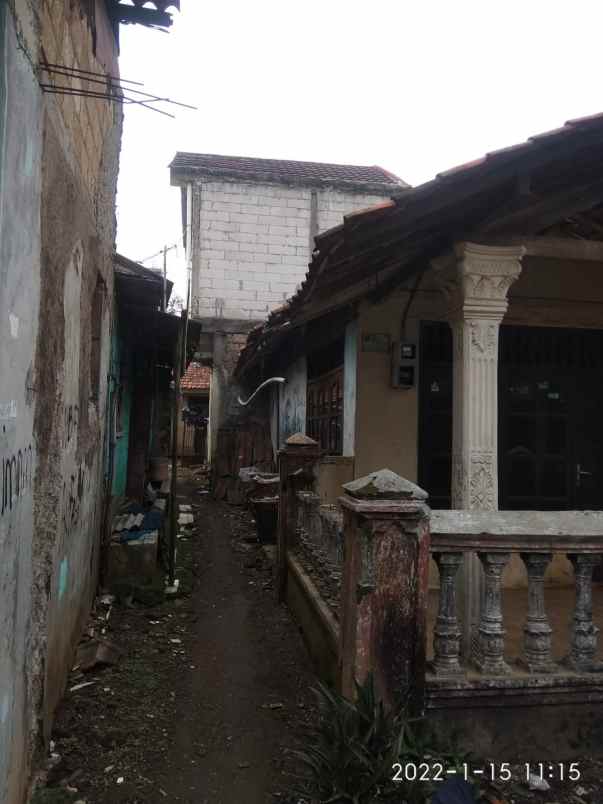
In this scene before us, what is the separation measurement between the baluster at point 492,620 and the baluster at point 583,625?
0.39m

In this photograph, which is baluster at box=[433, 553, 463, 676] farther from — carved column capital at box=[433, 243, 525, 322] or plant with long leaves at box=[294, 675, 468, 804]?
carved column capital at box=[433, 243, 525, 322]

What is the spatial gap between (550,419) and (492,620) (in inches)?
133

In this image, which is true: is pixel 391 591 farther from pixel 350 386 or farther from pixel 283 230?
pixel 283 230

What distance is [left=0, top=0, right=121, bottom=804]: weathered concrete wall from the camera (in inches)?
82.2

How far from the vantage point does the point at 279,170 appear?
14.5 m

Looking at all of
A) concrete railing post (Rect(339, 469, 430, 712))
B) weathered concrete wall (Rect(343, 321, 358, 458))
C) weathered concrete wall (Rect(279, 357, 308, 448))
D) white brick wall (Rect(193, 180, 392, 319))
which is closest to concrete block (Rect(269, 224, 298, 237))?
white brick wall (Rect(193, 180, 392, 319))

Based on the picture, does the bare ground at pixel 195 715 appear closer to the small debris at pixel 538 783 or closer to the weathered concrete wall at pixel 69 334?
the small debris at pixel 538 783

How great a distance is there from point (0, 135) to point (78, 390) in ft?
7.51

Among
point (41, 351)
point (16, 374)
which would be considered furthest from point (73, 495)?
point (16, 374)

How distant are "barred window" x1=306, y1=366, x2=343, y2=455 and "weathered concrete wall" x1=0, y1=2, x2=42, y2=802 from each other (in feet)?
14.4

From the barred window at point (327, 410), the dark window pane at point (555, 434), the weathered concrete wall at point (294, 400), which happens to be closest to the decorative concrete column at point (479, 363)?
the dark window pane at point (555, 434)

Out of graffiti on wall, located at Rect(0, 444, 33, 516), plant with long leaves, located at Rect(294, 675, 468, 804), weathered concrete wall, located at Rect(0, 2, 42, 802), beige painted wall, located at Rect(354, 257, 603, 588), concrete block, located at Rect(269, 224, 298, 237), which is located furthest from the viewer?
concrete block, located at Rect(269, 224, 298, 237)

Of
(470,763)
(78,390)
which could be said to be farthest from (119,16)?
(470,763)

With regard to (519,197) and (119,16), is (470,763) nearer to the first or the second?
(519,197)
